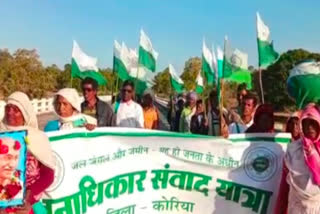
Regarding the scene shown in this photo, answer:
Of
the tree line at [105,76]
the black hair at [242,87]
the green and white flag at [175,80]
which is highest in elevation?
the tree line at [105,76]

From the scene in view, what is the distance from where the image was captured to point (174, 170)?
5078mm

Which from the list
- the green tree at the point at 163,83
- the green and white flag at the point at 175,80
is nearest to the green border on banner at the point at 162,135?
the green and white flag at the point at 175,80

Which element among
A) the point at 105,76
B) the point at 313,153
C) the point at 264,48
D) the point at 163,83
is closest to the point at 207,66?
the point at 264,48

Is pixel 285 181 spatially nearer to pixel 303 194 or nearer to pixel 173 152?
pixel 303 194

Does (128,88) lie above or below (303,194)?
above

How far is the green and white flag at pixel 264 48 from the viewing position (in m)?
7.16

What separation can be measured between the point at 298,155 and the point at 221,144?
938mm

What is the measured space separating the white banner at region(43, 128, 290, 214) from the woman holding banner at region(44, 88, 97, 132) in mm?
94

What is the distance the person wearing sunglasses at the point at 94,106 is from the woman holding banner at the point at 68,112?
2.77 ft

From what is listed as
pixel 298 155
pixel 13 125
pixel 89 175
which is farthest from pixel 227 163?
pixel 13 125

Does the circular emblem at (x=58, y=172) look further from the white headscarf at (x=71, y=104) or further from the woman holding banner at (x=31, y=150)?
the woman holding banner at (x=31, y=150)

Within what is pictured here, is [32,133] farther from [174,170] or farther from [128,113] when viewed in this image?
[128,113]

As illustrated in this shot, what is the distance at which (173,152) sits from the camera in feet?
16.8

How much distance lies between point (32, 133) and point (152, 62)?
7743mm
